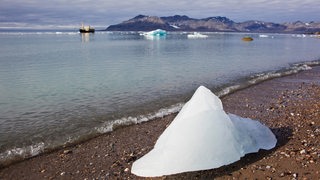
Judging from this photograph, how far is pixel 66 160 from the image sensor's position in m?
8.56

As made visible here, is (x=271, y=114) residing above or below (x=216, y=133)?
below

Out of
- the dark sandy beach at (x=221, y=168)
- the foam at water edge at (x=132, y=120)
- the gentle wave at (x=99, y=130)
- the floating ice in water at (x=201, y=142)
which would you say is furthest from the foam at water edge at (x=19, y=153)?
the floating ice in water at (x=201, y=142)

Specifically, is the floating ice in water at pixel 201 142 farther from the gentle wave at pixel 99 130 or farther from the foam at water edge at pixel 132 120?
the foam at water edge at pixel 132 120

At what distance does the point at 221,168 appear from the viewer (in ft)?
22.4

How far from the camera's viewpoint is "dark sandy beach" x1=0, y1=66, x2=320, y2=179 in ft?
21.9

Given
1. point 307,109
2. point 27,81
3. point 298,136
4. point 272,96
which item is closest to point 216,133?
point 298,136

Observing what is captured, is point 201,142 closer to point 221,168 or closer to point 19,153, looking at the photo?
point 221,168

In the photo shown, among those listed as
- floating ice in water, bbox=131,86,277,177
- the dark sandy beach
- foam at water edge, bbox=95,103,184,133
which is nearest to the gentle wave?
foam at water edge, bbox=95,103,184,133

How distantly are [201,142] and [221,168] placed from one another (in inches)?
27.0

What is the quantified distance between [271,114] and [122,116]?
5.73m

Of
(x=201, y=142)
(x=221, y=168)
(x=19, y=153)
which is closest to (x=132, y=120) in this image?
(x=19, y=153)

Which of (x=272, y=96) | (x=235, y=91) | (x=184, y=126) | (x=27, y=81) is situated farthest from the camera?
(x=27, y=81)

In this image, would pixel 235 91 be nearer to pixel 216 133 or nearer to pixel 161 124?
pixel 161 124

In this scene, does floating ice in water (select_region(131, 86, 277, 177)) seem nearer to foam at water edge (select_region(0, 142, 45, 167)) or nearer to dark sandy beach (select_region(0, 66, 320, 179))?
dark sandy beach (select_region(0, 66, 320, 179))
